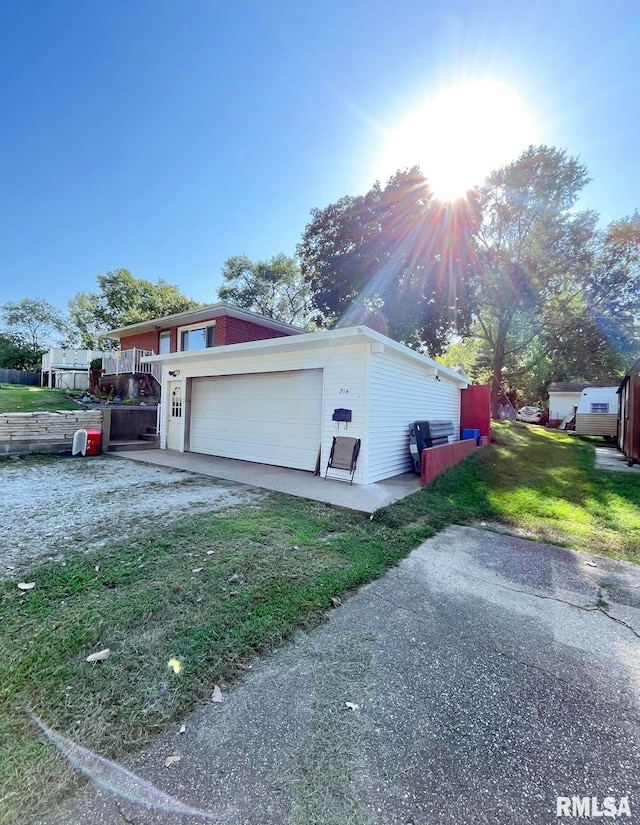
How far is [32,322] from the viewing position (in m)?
33.3

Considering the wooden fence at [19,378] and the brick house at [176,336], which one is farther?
the wooden fence at [19,378]

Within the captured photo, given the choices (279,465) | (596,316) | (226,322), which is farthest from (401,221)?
(279,465)

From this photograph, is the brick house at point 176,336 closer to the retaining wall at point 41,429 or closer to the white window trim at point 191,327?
the white window trim at point 191,327

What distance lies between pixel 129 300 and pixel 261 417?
2643cm

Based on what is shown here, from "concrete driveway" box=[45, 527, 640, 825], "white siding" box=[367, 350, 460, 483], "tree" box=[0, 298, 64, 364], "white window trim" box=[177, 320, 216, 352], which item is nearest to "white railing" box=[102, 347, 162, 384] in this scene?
"white window trim" box=[177, 320, 216, 352]

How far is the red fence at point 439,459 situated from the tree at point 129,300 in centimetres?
2535

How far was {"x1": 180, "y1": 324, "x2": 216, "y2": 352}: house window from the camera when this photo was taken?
13.8 meters

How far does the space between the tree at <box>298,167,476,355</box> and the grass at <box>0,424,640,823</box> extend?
44.2 ft

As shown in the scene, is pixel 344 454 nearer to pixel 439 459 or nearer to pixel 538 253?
pixel 439 459

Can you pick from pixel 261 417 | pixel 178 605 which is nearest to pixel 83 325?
pixel 261 417

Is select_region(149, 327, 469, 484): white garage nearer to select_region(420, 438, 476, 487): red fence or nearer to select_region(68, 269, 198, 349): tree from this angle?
select_region(420, 438, 476, 487): red fence

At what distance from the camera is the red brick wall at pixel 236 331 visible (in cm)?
1331

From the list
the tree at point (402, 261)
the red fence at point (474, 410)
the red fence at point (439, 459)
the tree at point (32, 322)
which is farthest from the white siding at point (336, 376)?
the tree at point (32, 322)

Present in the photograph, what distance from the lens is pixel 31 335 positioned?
109ft
